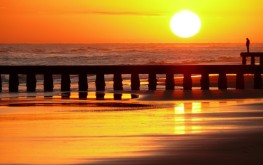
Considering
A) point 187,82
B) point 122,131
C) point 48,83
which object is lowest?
point 48,83

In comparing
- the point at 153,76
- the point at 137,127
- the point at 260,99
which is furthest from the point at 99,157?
the point at 153,76

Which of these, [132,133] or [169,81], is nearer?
[132,133]

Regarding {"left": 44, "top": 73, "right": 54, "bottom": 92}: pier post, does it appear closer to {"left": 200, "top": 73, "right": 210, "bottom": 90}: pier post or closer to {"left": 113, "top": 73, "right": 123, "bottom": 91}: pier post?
{"left": 113, "top": 73, "right": 123, "bottom": 91}: pier post

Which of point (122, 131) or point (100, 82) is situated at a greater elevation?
point (122, 131)

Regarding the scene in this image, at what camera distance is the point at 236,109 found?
77.4ft

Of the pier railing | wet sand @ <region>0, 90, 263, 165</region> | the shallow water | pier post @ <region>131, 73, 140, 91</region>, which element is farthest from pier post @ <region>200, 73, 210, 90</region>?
wet sand @ <region>0, 90, 263, 165</region>

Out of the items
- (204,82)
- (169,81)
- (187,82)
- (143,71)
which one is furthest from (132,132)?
(143,71)

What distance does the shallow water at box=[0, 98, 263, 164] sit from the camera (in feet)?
45.9

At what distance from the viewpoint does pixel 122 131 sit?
57.6 ft

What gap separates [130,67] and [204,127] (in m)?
19.1

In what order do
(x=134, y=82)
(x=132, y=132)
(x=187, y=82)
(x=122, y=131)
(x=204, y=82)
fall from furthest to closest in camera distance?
(x=134, y=82), (x=204, y=82), (x=187, y=82), (x=122, y=131), (x=132, y=132)

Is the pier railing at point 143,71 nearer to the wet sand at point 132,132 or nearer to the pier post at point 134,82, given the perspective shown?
the pier post at point 134,82

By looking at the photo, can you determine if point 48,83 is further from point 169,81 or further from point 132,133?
point 132,133

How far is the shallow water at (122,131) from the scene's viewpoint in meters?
14.0
